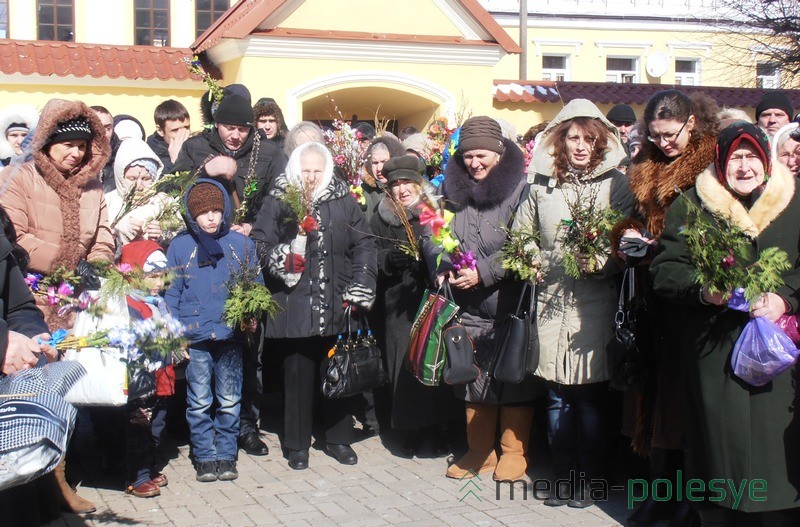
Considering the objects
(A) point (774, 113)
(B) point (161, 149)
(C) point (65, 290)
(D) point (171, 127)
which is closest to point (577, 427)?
(C) point (65, 290)

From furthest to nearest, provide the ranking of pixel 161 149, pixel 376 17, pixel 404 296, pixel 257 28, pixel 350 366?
1. pixel 376 17
2. pixel 257 28
3. pixel 161 149
4. pixel 404 296
5. pixel 350 366

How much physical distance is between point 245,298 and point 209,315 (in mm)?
278

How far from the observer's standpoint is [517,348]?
5.02 m

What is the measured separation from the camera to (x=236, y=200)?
645cm

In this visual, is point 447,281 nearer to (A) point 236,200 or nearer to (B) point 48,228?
(A) point 236,200

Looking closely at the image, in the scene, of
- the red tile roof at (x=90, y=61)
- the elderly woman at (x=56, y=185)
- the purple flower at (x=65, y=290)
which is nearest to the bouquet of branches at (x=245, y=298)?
the elderly woman at (x=56, y=185)

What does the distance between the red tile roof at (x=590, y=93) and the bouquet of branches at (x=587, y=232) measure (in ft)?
28.7

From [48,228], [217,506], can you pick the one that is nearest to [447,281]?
[217,506]

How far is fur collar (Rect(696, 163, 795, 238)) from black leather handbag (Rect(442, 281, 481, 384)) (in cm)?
176

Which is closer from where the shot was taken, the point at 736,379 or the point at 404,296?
the point at 736,379

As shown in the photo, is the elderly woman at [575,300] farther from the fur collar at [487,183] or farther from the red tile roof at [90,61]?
the red tile roof at [90,61]

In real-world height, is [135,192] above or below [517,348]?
above

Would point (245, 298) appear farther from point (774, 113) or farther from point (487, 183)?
point (774, 113)

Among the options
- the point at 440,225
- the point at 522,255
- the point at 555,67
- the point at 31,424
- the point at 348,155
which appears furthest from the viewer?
the point at 555,67
